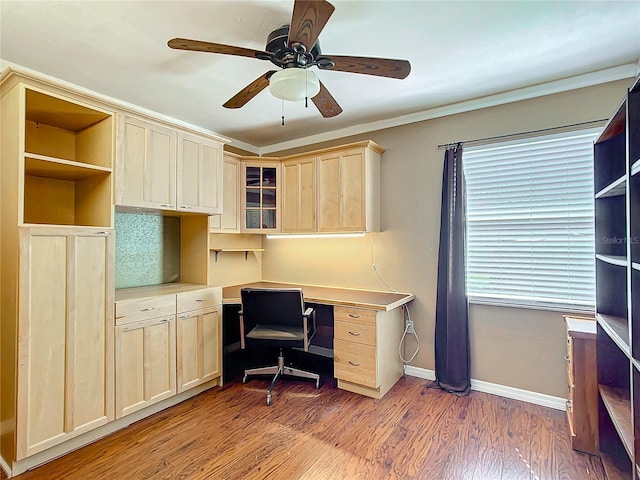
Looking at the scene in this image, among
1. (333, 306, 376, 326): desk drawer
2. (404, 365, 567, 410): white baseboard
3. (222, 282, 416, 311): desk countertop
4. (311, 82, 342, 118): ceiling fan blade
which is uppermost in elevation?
(311, 82, 342, 118): ceiling fan blade

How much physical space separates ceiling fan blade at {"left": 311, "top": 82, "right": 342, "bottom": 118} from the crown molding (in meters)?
1.19

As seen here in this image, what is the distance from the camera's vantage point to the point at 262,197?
3.77 meters

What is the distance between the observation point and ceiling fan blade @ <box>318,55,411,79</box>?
5.60 ft

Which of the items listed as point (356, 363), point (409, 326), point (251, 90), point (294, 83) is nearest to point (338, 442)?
point (356, 363)

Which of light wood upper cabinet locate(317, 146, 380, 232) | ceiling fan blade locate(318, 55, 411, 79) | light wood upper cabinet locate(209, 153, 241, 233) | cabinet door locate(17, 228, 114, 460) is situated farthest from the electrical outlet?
cabinet door locate(17, 228, 114, 460)

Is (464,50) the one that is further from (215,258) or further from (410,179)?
(215,258)

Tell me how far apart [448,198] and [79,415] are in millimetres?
3199

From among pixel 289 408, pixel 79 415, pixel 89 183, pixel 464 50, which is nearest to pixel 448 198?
pixel 464 50

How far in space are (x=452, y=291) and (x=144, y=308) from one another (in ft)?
8.29

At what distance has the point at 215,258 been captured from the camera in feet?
12.2

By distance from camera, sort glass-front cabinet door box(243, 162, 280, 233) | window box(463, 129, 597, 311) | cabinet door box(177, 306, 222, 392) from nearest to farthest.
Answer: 1. window box(463, 129, 597, 311)
2. cabinet door box(177, 306, 222, 392)
3. glass-front cabinet door box(243, 162, 280, 233)

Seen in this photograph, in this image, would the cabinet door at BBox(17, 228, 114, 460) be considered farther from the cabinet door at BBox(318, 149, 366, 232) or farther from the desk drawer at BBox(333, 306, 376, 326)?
the cabinet door at BBox(318, 149, 366, 232)

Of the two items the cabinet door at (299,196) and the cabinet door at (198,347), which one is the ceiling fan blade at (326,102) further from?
the cabinet door at (198,347)

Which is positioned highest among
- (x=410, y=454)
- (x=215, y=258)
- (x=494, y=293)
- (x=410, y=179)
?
(x=410, y=179)
